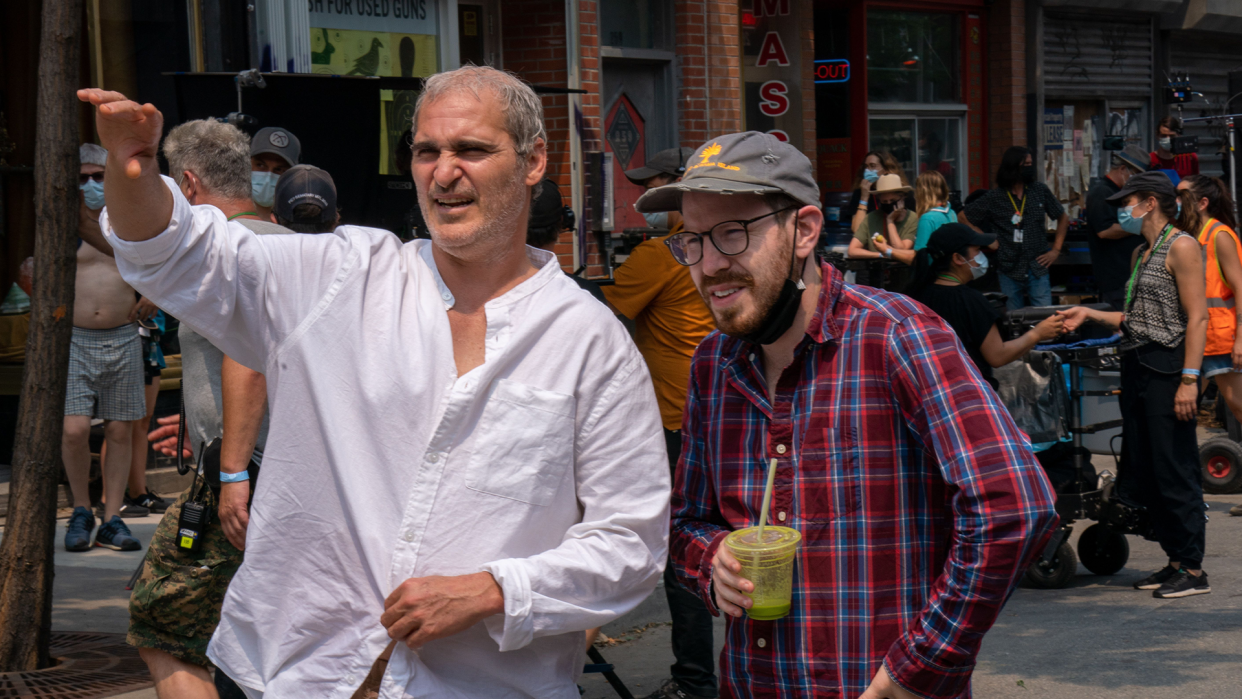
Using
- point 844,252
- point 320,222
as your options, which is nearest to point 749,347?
point 320,222

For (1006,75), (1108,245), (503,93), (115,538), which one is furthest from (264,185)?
(1006,75)

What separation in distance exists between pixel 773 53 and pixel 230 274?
11631 millimetres

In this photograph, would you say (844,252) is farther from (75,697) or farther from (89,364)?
(75,697)

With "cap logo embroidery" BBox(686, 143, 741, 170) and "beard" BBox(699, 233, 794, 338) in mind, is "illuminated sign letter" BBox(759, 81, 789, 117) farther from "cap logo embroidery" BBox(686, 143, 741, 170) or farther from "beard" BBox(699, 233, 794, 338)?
"beard" BBox(699, 233, 794, 338)

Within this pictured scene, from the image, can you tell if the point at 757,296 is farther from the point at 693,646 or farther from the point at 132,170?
the point at 693,646

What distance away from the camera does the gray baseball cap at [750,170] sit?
2379mm

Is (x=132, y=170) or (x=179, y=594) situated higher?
(x=132, y=170)

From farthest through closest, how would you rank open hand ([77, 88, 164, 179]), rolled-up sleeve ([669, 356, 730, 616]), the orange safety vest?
the orange safety vest < rolled-up sleeve ([669, 356, 730, 616]) < open hand ([77, 88, 164, 179])

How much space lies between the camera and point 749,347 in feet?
8.33

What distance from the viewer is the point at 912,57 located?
15.8 meters

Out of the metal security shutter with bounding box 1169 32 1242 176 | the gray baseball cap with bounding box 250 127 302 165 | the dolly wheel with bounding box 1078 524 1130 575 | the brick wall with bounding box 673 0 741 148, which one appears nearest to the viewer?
the gray baseball cap with bounding box 250 127 302 165

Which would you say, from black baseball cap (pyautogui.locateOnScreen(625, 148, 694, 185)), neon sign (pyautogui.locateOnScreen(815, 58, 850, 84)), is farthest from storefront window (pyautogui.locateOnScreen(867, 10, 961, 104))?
black baseball cap (pyautogui.locateOnScreen(625, 148, 694, 185))

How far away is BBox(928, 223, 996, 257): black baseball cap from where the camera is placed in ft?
20.8

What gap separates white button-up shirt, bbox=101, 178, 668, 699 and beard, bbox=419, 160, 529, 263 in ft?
0.39
